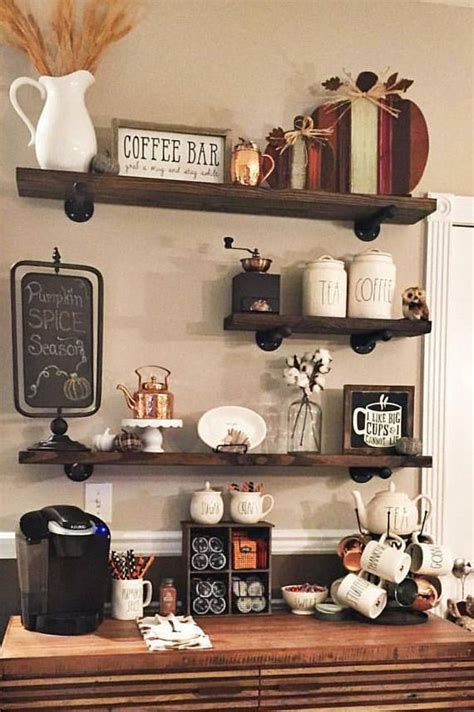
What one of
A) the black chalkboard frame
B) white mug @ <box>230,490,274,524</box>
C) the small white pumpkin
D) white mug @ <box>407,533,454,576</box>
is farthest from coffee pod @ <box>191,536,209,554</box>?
white mug @ <box>407,533,454,576</box>

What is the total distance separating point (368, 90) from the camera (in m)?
2.84

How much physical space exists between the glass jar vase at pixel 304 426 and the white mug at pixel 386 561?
0.36m

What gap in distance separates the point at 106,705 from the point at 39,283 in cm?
115

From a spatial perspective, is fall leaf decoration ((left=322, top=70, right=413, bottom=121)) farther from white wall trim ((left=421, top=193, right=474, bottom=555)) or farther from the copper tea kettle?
the copper tea kettle

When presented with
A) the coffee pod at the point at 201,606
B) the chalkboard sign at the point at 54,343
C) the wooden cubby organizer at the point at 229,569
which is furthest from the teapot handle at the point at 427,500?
the chalkboard sign at the point at 54,343

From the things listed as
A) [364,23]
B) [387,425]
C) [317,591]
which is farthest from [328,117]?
[317,591]

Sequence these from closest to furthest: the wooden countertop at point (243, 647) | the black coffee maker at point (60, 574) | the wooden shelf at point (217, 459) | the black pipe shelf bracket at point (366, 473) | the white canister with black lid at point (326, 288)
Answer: the wooden countertop at point (243, 647) → the black coffee maker at point (60, 574) → the wooden shelf at point (217, 459) → the white canister with black lid at point (326, 288) → the black pipe shelf bracket at point (366, 473)

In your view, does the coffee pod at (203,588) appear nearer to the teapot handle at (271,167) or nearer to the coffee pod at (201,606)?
the coffee pod at (201,606)

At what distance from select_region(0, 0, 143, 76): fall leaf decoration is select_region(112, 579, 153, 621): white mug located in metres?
1.46

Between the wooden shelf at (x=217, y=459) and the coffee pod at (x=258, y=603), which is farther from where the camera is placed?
the coffee pod at (x=258, y=603)

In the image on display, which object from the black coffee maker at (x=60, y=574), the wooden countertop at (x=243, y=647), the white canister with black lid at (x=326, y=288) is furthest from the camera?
the white canister with black lid at (x=326, y=288)

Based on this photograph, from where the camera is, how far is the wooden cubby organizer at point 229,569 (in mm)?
2639

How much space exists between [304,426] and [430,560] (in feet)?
1.76

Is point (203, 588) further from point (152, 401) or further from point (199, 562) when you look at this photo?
point (152, 401)
